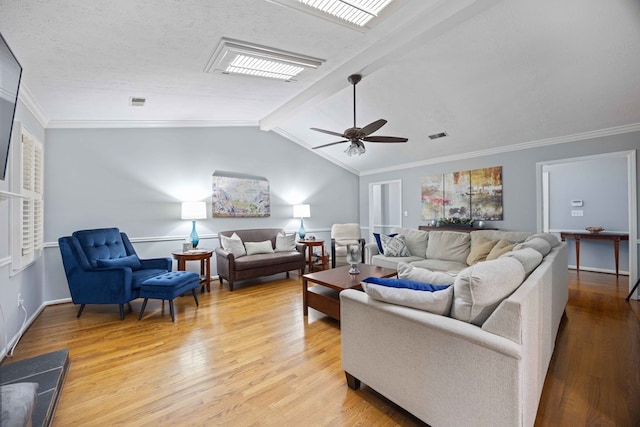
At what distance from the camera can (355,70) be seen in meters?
3.13

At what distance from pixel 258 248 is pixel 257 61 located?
293cm

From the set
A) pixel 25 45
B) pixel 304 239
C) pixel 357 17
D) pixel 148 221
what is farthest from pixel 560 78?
pixel 148 221

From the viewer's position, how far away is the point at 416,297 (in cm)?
151

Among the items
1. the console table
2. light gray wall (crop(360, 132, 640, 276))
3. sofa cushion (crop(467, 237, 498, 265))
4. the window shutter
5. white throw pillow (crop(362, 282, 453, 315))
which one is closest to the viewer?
white throw pillow (crop(362, 282, 453, 315))

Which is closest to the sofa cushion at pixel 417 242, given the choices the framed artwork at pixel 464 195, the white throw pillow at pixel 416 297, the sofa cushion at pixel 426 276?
the framed artwork at pixel 464 195

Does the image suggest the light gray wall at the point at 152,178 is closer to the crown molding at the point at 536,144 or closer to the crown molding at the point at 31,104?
the crown molding at the point at 31,104

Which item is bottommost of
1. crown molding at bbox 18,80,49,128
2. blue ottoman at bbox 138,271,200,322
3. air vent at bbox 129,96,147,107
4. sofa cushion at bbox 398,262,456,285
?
blue ottoman at bbox 138,271,200,322

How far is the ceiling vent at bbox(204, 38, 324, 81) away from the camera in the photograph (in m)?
2.52

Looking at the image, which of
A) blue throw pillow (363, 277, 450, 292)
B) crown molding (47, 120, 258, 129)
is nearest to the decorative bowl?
blue throw pillow (363, 277, 450, 292)

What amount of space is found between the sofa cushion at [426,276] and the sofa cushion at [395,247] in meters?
2.47

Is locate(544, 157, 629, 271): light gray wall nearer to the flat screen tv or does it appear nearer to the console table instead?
the console table

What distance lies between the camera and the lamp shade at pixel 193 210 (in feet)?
14.1

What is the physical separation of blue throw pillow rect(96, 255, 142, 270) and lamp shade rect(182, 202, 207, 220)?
0.92 meters

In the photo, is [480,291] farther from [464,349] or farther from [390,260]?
[390,260]
